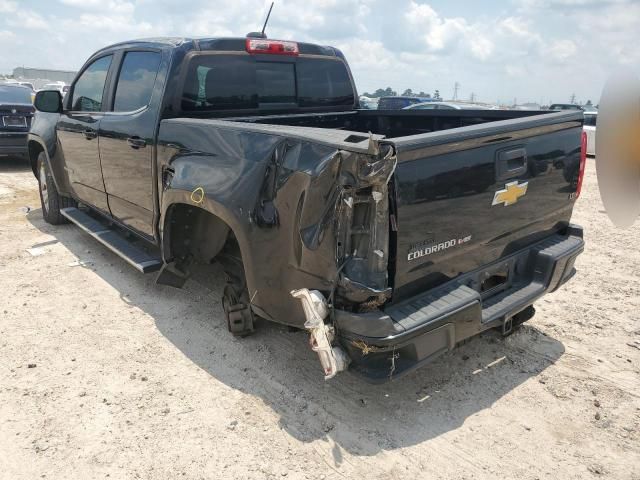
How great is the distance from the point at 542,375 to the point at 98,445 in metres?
2.68

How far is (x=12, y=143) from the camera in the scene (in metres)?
10.3

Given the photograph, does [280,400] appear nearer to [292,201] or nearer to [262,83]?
[292,201]

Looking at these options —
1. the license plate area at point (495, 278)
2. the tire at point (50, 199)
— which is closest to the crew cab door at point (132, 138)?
the tire at point (50, 199)

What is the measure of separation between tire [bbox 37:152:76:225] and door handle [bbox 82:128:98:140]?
160 cm

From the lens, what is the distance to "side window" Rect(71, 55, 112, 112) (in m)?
4.85

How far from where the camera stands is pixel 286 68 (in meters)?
4.55

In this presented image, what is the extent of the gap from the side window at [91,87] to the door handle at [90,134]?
0.23m

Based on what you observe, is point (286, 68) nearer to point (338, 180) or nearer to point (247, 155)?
point (247, 155)

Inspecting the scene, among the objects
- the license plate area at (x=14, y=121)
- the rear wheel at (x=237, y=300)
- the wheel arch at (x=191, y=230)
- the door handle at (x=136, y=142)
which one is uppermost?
the door handle at (x=136, y=142)

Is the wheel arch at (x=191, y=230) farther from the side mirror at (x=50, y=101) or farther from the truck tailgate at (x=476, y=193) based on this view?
the side mirror at (x=50, y=101)

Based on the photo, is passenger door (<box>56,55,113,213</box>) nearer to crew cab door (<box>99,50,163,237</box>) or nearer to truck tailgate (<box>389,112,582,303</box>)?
crew cab door (<box>99,50,163,237</box>)

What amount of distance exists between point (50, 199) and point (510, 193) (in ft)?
18.3

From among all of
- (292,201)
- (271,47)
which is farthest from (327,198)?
(271,47)

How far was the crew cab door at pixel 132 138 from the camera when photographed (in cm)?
392
